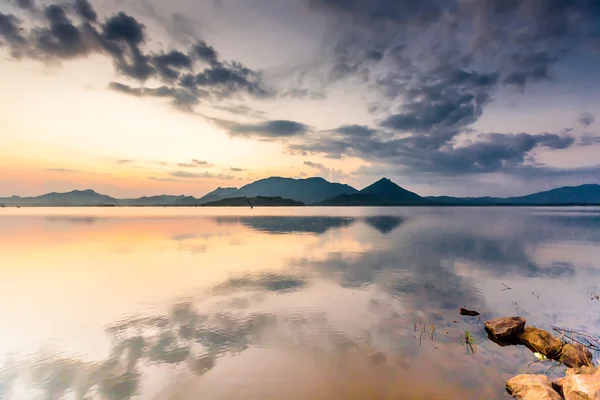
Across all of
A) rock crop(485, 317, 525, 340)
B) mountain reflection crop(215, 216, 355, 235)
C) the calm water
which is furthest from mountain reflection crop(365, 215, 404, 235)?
rock crop(485, 317, 525, 340)

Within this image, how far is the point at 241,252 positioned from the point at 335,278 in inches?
719

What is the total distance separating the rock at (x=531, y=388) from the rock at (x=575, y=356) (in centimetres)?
338

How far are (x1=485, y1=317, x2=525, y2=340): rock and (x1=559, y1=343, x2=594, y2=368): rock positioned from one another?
183 cm

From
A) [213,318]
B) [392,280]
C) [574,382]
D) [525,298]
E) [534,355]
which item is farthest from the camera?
[392,280]

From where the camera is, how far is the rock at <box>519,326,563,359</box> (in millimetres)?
11930

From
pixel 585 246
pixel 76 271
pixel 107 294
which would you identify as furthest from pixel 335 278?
pixel 585 246

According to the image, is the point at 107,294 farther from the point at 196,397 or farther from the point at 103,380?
the point at 196,397

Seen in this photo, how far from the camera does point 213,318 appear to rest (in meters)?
16.5

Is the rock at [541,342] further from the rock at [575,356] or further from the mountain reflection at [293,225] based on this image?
the mountain reflection at [293,225]

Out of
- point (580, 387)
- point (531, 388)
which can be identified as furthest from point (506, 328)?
point (580, 387)

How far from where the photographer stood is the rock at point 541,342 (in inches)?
470

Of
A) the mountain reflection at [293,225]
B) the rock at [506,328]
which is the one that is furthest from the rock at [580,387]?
the mountain reflection at [293,225]

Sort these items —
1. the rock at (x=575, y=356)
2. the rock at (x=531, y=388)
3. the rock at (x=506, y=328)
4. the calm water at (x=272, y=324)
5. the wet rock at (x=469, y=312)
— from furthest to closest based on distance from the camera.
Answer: the wet rock at (x=469, y=312)
the rock at (x=506, y=328)
the rock at (x=575, y=356)
the calm water at (x=272, y=324)
the rock at (x=531, y=388)

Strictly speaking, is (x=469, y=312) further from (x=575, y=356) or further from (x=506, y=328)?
(x=575, y=356)
